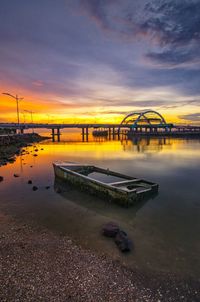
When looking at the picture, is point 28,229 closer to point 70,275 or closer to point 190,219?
point 70,275

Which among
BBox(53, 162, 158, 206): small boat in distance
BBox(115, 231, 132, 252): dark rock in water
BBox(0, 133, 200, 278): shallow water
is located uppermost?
BBox(53, 162, 158, 206): small boat in distance

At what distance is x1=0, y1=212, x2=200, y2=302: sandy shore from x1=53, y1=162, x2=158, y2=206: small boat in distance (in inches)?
194

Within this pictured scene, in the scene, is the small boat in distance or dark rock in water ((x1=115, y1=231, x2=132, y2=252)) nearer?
dark rock in water ((x1=115, y1=231, x2=132, y2=252))

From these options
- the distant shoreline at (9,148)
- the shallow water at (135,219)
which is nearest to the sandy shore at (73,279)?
the shallow water at (135,219)

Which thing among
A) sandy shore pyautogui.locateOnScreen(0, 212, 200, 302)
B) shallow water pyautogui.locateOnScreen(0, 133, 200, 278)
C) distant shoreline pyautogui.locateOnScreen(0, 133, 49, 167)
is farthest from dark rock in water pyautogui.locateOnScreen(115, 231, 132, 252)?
distant shoreline pyautogui.locateOnScreen(0, 133, 49, 167)

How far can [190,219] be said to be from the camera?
9.76 meters

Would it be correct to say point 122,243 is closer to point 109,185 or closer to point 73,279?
point 73,279

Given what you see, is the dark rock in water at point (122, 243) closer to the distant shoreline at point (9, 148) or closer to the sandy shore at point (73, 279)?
the sandy shore at point (73, 279)

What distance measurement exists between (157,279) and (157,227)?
364 centimetres

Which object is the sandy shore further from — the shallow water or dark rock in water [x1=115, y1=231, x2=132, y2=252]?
dark rock in water [x1=115, y1=231, x2=132, y2=252]

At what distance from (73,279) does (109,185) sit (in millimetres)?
6934

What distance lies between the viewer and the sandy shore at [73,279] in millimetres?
4820

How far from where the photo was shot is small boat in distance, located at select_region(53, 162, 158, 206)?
11249 millimetres

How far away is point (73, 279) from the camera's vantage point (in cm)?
535
